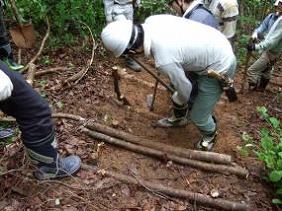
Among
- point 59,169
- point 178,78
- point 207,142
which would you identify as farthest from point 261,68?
point 59,169

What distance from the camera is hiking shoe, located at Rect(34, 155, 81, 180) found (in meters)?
3.95

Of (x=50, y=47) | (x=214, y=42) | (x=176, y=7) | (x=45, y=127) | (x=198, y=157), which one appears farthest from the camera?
(x=50, y=47)

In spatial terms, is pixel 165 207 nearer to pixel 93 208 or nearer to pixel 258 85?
pixel 93 208

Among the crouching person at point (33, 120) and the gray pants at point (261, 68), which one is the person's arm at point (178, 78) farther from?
the gray pants at point (261, 68)

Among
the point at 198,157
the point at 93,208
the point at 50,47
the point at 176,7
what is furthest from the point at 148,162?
the point at 50,47

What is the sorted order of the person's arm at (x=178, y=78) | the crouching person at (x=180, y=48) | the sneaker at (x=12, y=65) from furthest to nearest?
the sneaker at (x=12, y=65), the person's arm at (x=178, y=78), the crouching person at (x=180, y=48)

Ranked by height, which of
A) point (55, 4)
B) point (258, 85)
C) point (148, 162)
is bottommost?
point (258, 85)

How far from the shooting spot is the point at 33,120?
11.8ft

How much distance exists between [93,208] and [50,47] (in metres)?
3.88

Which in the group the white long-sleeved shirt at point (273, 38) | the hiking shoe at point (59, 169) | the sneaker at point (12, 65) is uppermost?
the white long-sleeved shirt at point (273, 38)

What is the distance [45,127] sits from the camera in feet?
12.0

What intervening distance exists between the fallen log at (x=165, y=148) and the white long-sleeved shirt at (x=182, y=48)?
0.69 metres

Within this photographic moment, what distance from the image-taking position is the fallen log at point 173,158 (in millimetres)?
4359

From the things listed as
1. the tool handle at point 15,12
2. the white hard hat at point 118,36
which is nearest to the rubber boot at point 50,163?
the white hard hat at point 118,36
